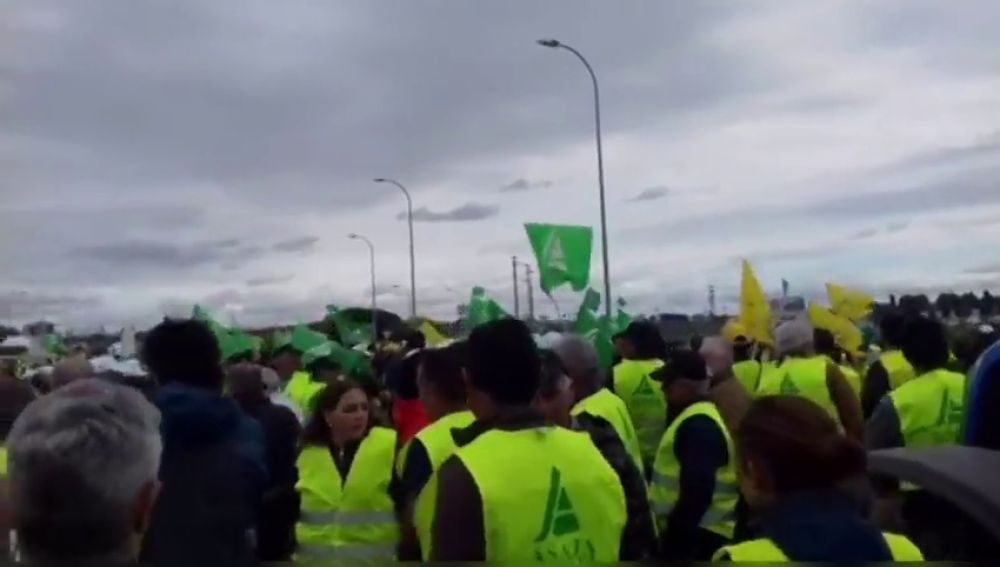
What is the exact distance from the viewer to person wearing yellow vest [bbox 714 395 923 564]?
9.52ft

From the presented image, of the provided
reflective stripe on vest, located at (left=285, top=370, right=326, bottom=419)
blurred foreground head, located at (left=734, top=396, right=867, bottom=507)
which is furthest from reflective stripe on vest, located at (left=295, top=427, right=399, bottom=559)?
reflective stripe on vest, located at (left=285, top=370, right=326, bottom=419)

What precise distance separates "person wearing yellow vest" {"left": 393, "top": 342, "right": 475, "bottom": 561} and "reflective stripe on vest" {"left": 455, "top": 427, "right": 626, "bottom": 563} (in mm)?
614

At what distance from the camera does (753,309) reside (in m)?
13.0

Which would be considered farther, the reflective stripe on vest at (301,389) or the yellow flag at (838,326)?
the yellow flag at (838,326)

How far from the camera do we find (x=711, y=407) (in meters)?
6.50

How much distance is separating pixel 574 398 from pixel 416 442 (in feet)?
7.35

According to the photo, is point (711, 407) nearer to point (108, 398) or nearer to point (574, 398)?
point (574, 398)

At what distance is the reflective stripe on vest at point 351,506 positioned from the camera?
5840 mm

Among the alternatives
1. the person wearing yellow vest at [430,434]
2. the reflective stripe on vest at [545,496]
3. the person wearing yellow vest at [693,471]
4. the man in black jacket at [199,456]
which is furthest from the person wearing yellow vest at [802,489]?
the person wearing yellow vest at [693,471]

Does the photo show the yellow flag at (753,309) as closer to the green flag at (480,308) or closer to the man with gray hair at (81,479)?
the green flag at (480,308)

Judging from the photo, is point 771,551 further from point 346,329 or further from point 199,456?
point 346,329

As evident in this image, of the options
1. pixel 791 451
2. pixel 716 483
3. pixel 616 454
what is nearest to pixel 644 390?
pixel 716 483

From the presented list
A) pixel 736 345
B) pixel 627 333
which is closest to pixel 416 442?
pixel 627 333

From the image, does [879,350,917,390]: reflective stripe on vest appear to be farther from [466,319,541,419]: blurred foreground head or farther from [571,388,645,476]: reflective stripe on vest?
[466,319,541,419]: blurred foreground head
